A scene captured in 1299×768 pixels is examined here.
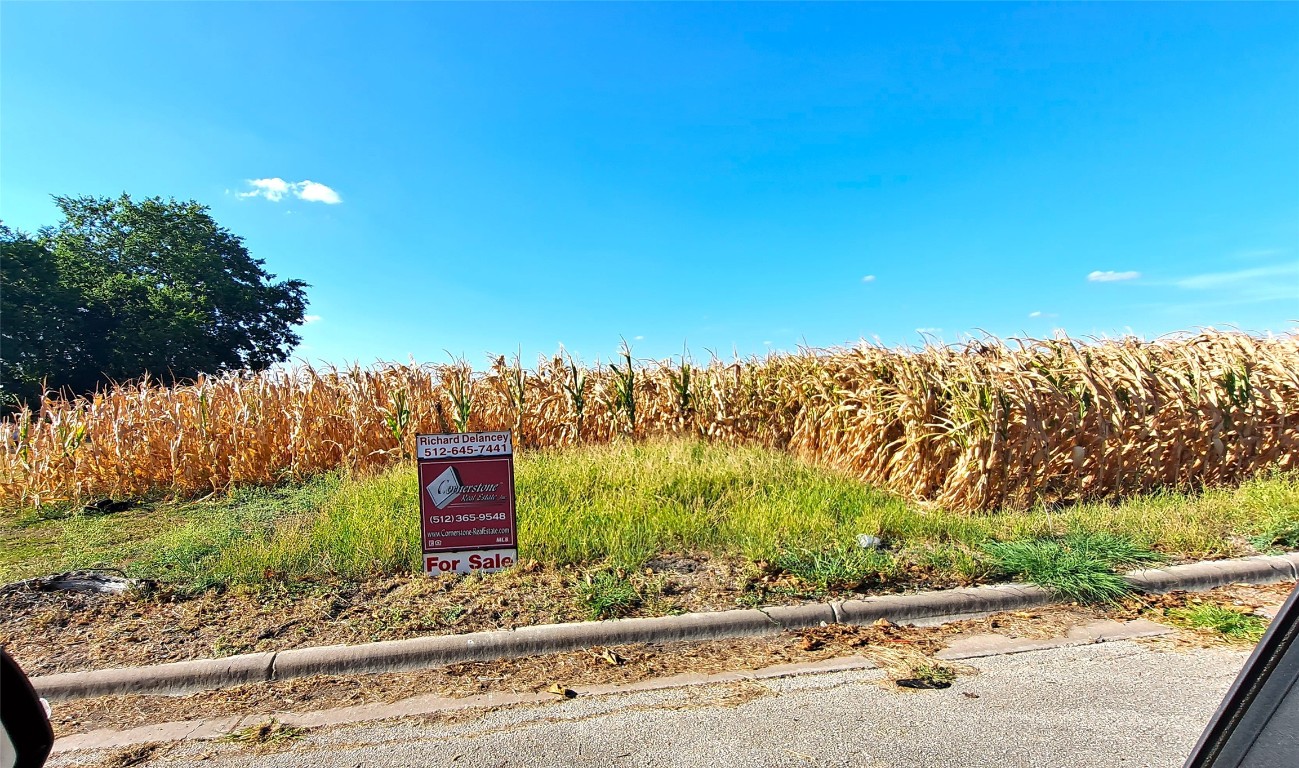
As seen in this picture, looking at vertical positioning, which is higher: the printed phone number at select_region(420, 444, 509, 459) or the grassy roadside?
the printed phone number at select_region(420, 444, 509, 459)

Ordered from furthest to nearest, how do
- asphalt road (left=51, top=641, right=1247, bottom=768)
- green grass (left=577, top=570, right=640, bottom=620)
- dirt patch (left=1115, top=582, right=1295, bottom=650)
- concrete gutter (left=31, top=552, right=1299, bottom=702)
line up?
1. green grass (left=577, top=570, right=640, bottom=620)
2. dirt patch (left=1115, top=582, right=1295, bottom=650)
3. concrete gutter (left=31, top=552, right=1299, bottom=702)
4. asphalt road (left=51, top=641, right=1247, bottom=768)

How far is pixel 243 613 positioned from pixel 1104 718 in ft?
16.1

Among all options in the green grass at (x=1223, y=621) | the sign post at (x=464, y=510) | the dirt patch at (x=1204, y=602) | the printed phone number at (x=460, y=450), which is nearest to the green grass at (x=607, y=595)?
the sign post at (x=464, y=510)

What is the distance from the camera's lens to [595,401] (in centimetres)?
994

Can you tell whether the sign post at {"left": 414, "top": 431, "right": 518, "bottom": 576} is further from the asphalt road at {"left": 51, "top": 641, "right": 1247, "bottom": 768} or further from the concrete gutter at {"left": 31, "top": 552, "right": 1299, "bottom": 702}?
the asphalt road at {"left": 51, "top": 641, "right": 1247, "bottom": 768}

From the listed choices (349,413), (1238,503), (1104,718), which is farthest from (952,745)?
(349,413)

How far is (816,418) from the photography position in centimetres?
840

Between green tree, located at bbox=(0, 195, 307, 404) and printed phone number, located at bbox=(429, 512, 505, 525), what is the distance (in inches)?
897

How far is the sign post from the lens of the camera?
171 inches

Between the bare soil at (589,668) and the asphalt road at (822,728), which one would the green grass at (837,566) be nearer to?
the bare soil at (589,668)

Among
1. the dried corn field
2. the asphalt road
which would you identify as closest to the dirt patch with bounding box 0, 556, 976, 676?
the asphalt road

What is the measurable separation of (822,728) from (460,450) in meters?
2.81

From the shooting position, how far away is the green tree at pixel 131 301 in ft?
84.6

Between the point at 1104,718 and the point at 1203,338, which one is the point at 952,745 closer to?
the point at 1104,718
